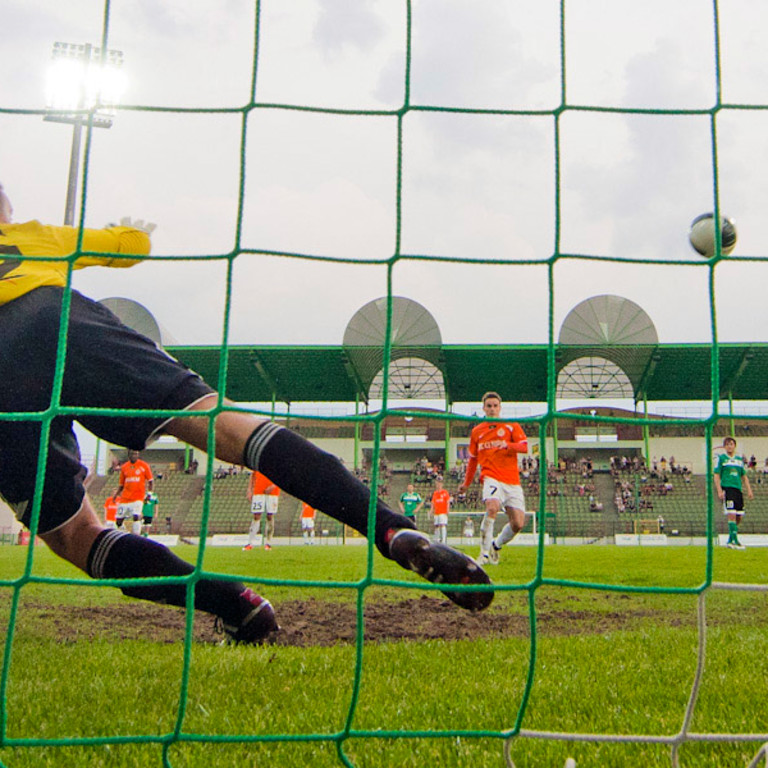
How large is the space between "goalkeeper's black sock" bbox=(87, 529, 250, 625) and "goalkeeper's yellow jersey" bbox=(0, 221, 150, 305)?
0.82m

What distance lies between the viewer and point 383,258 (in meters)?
2.29

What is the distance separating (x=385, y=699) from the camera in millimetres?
2223

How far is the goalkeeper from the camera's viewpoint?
6.88ft

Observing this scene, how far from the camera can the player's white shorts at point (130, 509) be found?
12266mm

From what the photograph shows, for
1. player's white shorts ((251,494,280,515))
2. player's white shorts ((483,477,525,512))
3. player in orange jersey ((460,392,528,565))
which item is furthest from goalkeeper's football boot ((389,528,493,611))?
player's white shorts ((251,494,280,515))

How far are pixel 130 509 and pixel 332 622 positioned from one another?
31.7 ft

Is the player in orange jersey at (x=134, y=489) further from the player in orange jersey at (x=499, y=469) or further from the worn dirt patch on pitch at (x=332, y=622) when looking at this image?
the worn dirt patch on pitch at (x=332, y=622)

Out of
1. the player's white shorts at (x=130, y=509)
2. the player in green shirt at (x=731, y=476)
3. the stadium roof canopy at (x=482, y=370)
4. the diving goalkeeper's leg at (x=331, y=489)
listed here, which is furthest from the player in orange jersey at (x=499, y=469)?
the stadium roof canopy at (x=482, y=370)

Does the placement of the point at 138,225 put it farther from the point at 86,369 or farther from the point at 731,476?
the point at 731,476

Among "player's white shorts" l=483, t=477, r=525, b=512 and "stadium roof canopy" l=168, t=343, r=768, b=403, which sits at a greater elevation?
"stadium roof canopy" l=168, t=343, r=768, b=403

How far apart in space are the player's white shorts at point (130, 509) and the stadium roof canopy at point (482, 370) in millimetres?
9152

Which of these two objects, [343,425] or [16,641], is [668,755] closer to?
[16,641]

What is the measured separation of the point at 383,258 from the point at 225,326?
48cm

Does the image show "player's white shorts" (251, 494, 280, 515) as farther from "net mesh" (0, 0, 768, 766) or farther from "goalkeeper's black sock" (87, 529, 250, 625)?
"net mesh" (0, 0, 768, 766)
